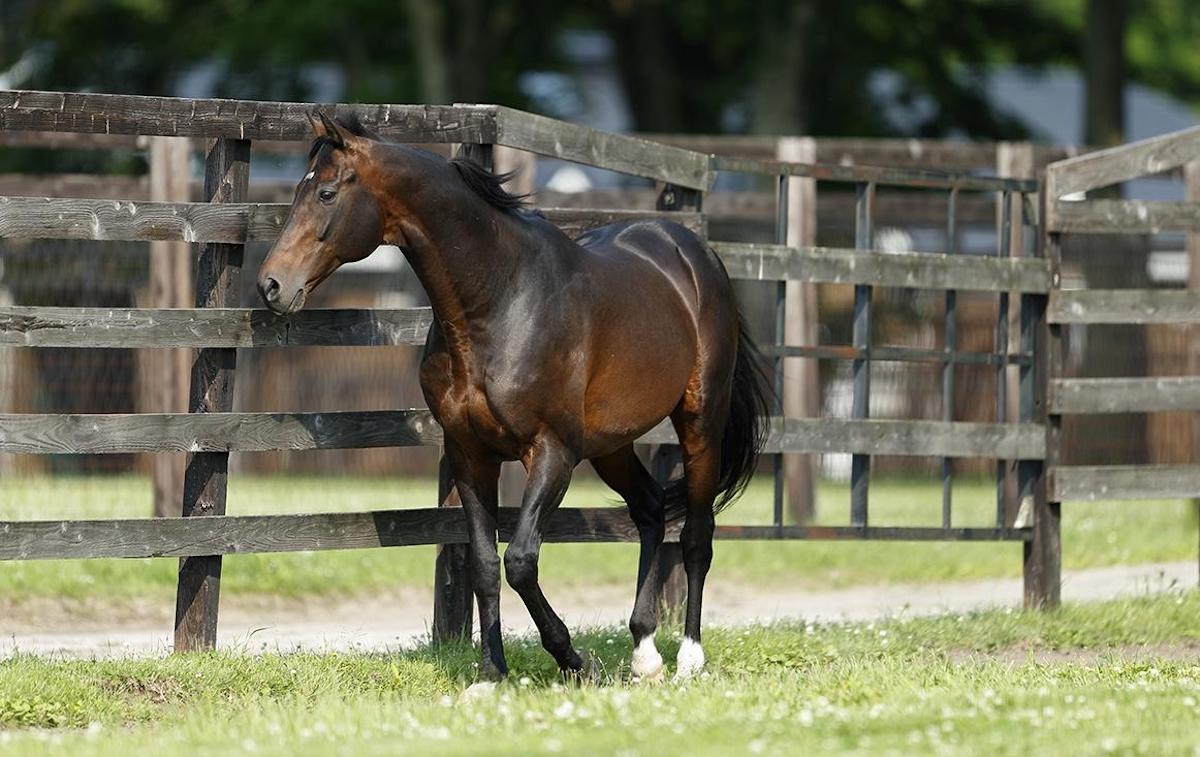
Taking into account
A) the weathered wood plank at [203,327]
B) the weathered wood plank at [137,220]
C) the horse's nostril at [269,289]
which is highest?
the weathered wood plank at [137,220]

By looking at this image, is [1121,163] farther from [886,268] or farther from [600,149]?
[600,149]

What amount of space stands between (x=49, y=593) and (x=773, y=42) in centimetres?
1377

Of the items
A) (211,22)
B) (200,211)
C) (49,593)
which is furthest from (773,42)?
(200,211)

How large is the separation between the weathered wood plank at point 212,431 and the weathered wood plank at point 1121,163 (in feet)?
12.8

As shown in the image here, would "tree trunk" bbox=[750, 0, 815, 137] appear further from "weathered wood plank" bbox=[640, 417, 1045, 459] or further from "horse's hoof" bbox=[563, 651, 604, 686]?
"horse's hoof" bbox=[563, 651, 604, 686]

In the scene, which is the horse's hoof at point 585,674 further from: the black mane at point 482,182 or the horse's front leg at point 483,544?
the black mane at point 482,182

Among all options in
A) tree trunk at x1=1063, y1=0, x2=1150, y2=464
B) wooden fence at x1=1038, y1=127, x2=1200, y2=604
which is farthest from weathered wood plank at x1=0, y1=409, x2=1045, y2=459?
tree trunk at x1=1063, y1=0, x2=1150, y2=464

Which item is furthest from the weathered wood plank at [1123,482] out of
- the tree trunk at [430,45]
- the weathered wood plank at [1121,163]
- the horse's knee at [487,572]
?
the tree trunk at [430,45]

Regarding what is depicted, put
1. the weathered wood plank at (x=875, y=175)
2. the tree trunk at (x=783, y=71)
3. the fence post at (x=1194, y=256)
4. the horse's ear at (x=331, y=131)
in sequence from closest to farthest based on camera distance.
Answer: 1. the horse's ear at (x=331, y=131)
2. the weathered wood plank at (x=875, y=175)
3. the fence post at (x=1194, y=256)
4. the tree trunk at (x=783, y=71)

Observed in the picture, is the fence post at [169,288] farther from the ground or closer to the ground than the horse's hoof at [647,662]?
farther from the ground

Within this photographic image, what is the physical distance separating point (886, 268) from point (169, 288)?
17.1 ft

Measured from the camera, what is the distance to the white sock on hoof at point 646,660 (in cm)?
739

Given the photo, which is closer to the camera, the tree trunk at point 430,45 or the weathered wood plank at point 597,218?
the weathered wood plank at point 597,218

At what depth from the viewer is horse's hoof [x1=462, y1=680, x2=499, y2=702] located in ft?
21.8
